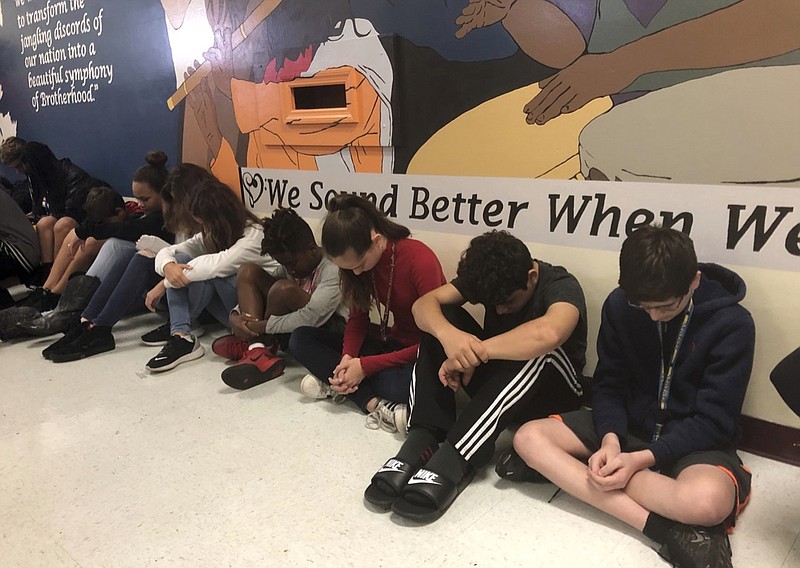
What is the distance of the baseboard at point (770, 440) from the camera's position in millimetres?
1581

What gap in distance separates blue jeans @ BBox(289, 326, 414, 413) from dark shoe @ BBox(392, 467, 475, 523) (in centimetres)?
39

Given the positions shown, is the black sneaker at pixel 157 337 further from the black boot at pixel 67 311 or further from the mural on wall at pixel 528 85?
the mural on wall at pixel 528 85

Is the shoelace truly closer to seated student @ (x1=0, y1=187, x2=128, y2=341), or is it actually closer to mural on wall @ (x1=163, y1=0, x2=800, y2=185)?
mural on wall @ (x1=163, y1=0, x2=800, y2=185)

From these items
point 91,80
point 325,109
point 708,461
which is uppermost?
point 91,80

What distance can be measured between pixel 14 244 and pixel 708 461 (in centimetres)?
353

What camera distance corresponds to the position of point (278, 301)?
2.31 metres

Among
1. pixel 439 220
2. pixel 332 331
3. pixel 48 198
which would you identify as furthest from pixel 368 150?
pixel 48 198

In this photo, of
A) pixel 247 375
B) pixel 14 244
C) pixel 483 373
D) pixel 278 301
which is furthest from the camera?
pixel 14 244

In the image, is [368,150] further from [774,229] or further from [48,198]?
[48,198]

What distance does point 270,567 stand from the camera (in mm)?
1328

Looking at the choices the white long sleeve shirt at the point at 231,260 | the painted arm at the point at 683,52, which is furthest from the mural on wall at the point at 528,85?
the white long sleeve shirt at the point at 231,260

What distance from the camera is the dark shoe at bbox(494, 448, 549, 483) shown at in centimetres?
155

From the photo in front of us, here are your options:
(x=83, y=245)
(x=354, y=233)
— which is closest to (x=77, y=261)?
(x=83, y=245)

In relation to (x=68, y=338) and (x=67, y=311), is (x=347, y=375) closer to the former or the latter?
(x=68, y=338)
